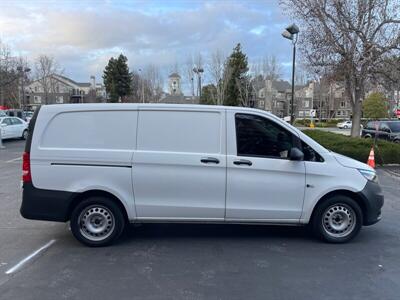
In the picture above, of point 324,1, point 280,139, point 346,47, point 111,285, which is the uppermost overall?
point 324,1

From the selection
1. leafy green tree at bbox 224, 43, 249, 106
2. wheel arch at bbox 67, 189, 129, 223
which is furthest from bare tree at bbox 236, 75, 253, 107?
wheel arch at bbox 67, 189, 129, 223

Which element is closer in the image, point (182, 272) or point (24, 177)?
point (182, 272)

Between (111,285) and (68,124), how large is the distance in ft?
7.59

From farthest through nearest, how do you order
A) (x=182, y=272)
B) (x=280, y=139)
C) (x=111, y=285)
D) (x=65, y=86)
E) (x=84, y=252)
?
1. (x=65, y=86)
2. (x=280, y=139)
3. (x=84, y=252)
4. (x=182, y=272)
5. (x=111, y=285)

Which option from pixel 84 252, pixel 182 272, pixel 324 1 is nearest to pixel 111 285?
pixel 182 272

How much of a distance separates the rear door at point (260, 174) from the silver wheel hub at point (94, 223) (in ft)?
5.32

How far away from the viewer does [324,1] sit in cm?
1627

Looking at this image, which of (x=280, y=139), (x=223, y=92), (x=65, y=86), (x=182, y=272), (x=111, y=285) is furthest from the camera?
(x=65, y=86)

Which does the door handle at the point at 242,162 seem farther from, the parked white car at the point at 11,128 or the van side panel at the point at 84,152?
the parked white car at the point at 11,128

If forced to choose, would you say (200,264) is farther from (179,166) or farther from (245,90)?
(245,90)

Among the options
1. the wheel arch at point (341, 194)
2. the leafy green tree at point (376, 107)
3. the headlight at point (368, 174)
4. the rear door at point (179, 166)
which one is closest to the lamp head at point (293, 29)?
the headlight at point (368, 174)

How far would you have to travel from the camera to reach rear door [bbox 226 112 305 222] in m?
5.51

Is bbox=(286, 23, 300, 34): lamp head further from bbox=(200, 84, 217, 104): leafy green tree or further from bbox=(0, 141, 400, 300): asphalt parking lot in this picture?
bbox=(200, 84, 217, 104): leafy green tree

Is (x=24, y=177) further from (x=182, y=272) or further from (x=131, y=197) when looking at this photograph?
(x=182, y=272)
